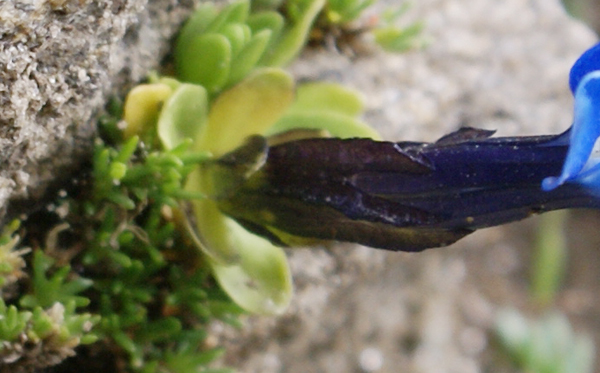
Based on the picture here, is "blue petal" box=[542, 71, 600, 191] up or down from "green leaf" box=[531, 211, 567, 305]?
up

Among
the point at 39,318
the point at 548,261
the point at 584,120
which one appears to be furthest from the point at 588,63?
the point at 548,261

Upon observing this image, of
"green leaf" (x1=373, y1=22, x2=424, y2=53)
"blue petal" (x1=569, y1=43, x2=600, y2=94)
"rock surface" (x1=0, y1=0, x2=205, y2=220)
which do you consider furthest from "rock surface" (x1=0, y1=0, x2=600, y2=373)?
"blue petal" (x1=569, y1=43, x2=600, y2=94)

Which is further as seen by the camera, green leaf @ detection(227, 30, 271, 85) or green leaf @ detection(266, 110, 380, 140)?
green leaf @ detection(266, 110, 380, 140)

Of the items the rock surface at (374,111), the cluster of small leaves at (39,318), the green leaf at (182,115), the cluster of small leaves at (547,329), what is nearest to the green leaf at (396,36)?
the rock surface at (374,111)

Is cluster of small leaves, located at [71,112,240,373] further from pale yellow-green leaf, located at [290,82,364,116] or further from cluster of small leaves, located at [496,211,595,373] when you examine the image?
cluster of small leaves, located at [496,211,595,373]

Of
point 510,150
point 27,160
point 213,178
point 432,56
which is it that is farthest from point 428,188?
point 432,56

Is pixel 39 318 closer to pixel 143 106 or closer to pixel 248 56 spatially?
pixel 143 106

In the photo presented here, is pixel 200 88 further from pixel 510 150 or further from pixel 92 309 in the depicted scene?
pixel 510 150
